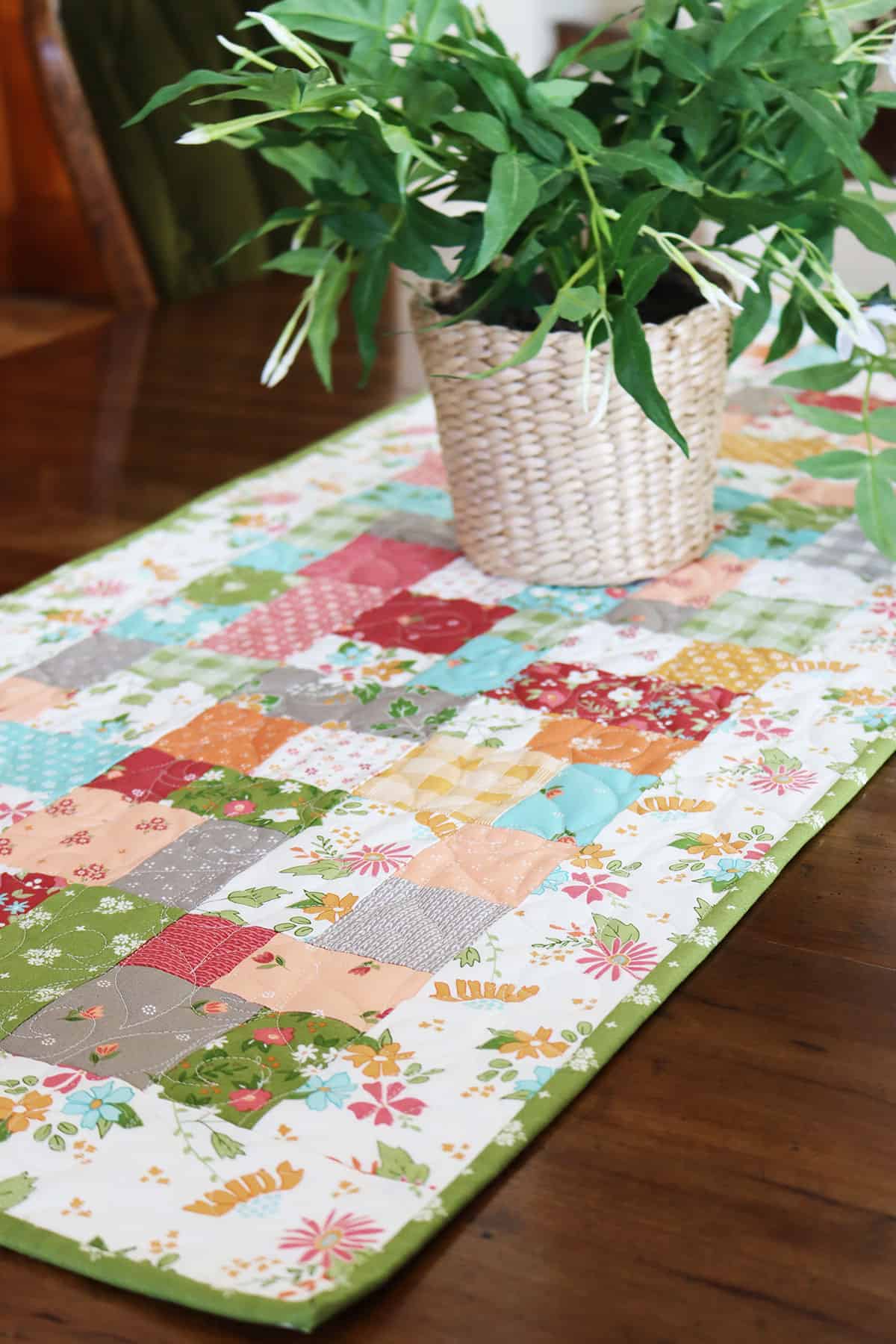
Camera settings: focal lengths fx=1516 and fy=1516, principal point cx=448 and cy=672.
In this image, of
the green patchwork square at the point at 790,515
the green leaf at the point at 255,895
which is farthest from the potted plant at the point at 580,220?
the green leaf at the point at 255,895

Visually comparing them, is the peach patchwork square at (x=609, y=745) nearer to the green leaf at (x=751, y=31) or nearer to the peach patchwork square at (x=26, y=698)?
the peach patchwork square at (x=26, y=698)

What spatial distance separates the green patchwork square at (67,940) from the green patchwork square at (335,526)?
0.64 metres

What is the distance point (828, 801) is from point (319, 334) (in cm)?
67

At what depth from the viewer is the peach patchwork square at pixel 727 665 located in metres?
1.28

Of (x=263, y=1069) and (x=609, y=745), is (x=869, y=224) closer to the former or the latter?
(x=609, y=745)

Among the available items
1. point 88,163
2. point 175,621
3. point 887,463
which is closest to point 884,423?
point 887,463

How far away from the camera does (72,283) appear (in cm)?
273

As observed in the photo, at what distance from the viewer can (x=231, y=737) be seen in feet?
4.10

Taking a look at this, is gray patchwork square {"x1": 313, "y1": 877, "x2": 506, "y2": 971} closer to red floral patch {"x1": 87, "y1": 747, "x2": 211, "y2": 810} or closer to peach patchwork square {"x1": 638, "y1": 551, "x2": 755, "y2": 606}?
red floral patch {"x1": 87, "y1": 747, "x2": 211, "y2": 810}

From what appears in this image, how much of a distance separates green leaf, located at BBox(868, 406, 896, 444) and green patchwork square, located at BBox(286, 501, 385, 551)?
551 mm

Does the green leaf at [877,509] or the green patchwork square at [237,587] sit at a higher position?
the green leaf at [877,509]

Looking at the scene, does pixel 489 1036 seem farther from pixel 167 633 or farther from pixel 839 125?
pixel 839 125

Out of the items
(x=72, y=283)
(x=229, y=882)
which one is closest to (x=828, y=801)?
(x=229, y=882)

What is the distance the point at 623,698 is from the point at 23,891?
507mm
